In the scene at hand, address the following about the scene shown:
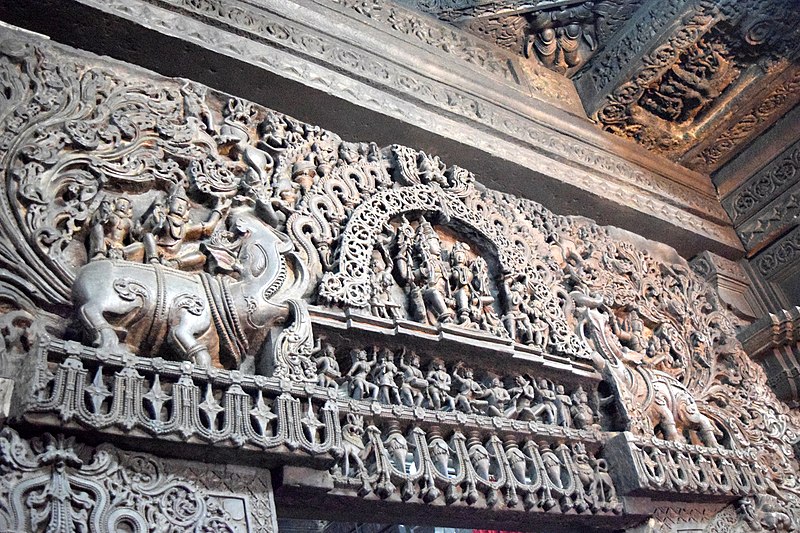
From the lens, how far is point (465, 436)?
3.03m

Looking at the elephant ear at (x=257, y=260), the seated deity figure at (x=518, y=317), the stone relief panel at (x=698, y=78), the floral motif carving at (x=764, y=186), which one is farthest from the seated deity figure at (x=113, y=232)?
the floral motif carving at (x=764, y=186)

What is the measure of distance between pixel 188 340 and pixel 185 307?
0.40 ft

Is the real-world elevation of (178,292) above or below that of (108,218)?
below

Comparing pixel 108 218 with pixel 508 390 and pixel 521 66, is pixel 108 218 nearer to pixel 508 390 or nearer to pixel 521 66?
pixel 508 390

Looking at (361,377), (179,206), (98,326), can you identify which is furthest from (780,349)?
(98,326)

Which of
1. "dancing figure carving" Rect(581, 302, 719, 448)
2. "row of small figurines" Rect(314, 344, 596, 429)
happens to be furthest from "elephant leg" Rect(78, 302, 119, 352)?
"dancing figure carving" Rect(581, 302, 719, 448)

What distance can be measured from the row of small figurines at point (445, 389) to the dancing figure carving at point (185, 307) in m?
0.33

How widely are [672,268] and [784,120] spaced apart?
1542 mm

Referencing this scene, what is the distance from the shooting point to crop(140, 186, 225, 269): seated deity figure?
2.78 m

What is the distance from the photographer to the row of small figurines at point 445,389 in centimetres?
298

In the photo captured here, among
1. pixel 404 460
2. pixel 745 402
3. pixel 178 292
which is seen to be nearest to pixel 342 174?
pixel 178 292

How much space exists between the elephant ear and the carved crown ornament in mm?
17

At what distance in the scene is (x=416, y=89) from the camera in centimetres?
428

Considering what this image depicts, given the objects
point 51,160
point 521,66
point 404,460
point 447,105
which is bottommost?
point 404,460
